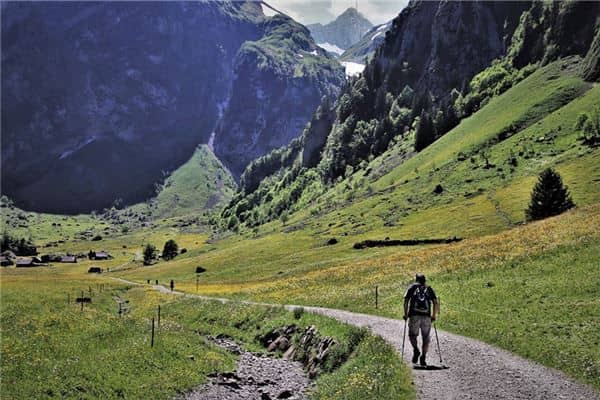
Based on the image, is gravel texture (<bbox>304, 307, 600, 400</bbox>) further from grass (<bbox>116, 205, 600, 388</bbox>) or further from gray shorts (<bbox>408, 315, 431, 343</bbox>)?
gray shorts (<bbox>408, 315, 431, 343</bbox>)

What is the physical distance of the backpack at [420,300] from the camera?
22953 mm

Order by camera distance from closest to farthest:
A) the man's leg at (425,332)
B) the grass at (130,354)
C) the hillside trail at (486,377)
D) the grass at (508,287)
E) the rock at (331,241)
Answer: the hillside trail at (486,377) < the man's leg at (425,332) < the grass at (508,287) < the grass at (130,354) < the rock at (331,241)

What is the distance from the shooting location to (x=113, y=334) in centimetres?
3931

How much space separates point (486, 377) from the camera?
21250mm

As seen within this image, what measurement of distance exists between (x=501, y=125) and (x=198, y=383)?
143183 millimetres

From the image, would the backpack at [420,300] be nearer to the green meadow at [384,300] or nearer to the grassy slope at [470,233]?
the green meadow at [384,300]

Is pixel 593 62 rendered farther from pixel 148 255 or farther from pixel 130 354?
pixel 130 354

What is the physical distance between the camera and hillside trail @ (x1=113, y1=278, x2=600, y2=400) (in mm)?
19125

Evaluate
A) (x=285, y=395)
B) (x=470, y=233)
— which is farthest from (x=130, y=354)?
(x=470, y=233)

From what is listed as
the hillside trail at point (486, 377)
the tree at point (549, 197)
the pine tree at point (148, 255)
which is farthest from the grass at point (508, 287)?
the pine tree at point (148, 255)

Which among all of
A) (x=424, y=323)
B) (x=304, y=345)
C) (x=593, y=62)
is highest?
(x=593, y=62)

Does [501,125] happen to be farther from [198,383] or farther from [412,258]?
[198,383]

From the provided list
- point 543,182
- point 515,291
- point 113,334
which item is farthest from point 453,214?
point 113,334

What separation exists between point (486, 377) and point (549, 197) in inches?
2625
